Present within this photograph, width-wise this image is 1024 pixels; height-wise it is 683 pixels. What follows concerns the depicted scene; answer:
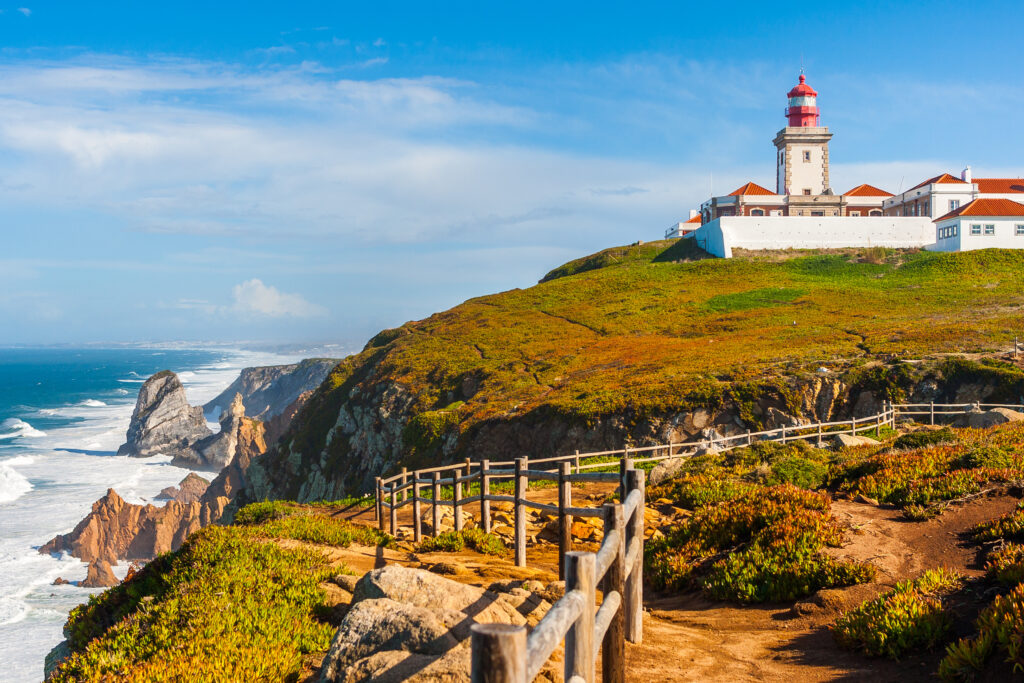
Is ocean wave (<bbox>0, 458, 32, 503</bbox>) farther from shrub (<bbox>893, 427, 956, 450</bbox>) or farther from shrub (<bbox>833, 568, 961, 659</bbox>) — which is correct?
shrub (<bbox>833, 568, 961, 659</bbox>)

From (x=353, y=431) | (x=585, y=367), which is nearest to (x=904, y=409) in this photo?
(x=585, y=367)

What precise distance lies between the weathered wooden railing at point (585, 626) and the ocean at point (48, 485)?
85.1ft

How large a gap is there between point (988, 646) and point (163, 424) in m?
85.6

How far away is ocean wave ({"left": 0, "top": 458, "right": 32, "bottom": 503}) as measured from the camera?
2113 inches

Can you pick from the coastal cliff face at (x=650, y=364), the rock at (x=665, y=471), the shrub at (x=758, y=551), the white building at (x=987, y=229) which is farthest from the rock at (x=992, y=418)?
the white building at (x=987, y=229)

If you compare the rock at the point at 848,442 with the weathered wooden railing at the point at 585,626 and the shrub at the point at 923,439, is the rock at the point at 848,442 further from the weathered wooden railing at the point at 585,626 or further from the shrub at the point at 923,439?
the weathered wooden railing at the point at 585,626

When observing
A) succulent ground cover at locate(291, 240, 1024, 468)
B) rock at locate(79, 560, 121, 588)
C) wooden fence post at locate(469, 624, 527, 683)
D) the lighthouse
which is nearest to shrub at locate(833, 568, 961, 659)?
wooden fence post at locate(469, 624, 527, 683)

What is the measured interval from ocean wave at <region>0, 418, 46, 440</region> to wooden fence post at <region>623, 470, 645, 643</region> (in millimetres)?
97230

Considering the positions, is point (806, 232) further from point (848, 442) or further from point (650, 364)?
point (848, 442)

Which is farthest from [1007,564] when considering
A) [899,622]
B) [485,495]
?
[485,495]

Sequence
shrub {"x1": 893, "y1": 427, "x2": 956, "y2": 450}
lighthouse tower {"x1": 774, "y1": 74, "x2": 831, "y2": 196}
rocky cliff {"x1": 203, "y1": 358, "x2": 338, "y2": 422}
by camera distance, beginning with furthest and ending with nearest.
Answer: rocky cliff {"x1": 203, "y1": 358, "x2": 338, "y2": 422}, lighthouse tower {"x1": 774, "y1": 74, "x2": 831, "y2": 196}, shrub {"x1": 893, "y1": 427, "x2": 956, "y2": 450}

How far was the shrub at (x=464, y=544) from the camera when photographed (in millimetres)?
11875

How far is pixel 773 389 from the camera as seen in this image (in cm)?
2981

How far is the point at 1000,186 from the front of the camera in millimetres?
70625
